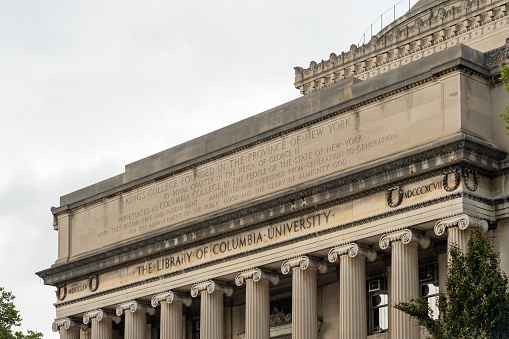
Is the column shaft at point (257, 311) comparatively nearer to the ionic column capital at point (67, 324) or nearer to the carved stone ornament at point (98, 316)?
the carved stone ornament at point (98, 316)

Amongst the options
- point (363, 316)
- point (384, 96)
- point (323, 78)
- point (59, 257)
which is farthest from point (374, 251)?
point (59, 257)

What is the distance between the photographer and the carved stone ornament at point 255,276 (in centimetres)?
5734

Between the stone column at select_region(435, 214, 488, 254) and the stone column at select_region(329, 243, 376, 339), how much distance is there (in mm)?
4669

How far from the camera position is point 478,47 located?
61156mm

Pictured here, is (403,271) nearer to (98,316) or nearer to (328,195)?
(328,195)

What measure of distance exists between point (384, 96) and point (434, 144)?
14.2 feet

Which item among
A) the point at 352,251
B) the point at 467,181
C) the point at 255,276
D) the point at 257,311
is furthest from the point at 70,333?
the point at 467,181

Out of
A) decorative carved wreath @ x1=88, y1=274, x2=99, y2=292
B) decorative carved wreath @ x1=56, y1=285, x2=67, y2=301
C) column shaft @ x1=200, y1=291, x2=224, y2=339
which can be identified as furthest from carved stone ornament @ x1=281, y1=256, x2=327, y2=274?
decorative carved wreath @ x1=56, y1=285, x2=67, y2=301

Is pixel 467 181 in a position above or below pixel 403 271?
above

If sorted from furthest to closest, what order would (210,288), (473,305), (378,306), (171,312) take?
(171,312), (210,288), (378,306), (473,305)

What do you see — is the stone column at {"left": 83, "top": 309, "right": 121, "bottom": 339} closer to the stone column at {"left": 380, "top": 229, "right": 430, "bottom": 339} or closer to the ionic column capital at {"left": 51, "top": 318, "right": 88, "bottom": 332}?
the ionic column capital at {"left": 51, "top": 318, "right": 88, "bottom": 332}

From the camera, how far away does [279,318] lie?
6072 centimetres

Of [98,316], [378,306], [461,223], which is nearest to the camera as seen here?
[461,223]

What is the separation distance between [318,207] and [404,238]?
5172 mm
